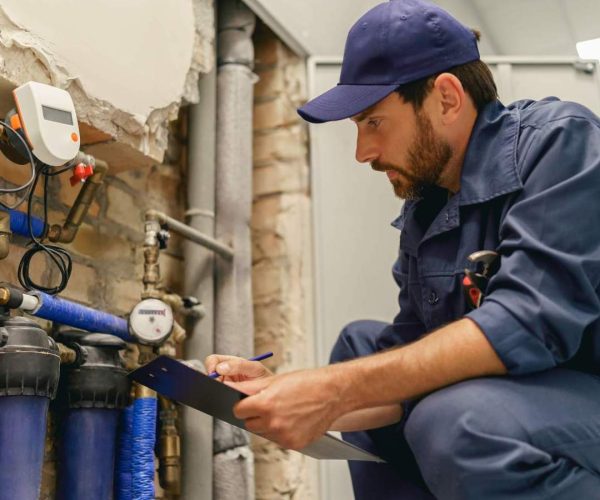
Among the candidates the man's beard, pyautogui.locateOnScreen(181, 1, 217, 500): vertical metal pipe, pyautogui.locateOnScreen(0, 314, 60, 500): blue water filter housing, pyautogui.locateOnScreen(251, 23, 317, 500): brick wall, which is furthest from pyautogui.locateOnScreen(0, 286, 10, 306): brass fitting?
pyautogui.locateOnScreen(251, 23, 317, 500): brick wall

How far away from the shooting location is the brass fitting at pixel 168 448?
1348 mm

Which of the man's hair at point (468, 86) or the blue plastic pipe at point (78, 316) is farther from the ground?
the man's hair at point (468, 86)

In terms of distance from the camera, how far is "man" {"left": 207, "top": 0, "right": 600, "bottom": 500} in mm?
892

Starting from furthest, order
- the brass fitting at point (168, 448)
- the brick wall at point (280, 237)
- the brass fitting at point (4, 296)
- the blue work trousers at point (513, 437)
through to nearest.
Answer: the brick wall at point (280, 237)
the brass fitting at point (168, 448)
the brass fitting at point (4, 296)
the blue work trousers at point (513, 437)

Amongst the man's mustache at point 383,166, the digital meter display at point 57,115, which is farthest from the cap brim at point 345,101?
the digital meter display at point 57,115

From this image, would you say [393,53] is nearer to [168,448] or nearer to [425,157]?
[425,157]

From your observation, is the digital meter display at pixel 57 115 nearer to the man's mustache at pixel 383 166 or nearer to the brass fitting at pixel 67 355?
the brass fitting at pixel 67 355

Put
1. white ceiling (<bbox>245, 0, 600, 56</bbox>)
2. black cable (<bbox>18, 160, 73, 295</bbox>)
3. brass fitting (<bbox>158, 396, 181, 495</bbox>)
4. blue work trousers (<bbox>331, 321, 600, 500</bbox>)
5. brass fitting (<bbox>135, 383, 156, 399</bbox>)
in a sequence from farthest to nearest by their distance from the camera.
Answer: white ceiling (<bbox>245, 0, 600, 56</bbox>) → brass fitting (<bbox>158, 396, 181, 495</bbox>) → brass fitting (<bbox>135, 383, 156, 399</bbox>) → black cable (<bbox>18, 160, 73, 295</bbox>) → blue work trousers (<bbox>331, 321, 600, 500</bbox>)

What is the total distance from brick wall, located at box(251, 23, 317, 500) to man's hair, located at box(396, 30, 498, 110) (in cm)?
71

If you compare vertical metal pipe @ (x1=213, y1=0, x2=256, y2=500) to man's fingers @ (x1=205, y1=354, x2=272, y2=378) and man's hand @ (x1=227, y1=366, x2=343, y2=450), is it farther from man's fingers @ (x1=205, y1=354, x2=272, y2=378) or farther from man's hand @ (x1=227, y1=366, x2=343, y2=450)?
man's hand @ (x1=227, y1=366, x2=343, y2=450)

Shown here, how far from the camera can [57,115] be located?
1.08 m

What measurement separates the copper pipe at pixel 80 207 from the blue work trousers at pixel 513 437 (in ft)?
1.96

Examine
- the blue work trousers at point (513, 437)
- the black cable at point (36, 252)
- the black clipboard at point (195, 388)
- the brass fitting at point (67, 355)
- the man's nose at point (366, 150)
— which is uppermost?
the man's nose at point (366, 150)

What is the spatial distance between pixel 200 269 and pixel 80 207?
0.38m
